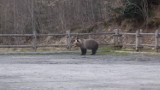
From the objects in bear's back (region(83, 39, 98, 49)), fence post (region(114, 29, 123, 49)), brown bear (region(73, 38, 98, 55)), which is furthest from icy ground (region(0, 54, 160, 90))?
fence post (region(114, 29, 123, 49))

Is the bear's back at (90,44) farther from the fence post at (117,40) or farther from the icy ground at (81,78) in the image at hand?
the icy ground at (81,78)

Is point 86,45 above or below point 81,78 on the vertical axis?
below

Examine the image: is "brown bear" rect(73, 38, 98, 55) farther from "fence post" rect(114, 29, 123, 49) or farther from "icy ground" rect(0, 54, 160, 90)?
"icy ground" rect(0, 54, 160, 90)

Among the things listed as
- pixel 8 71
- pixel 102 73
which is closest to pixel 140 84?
pixel 102 73

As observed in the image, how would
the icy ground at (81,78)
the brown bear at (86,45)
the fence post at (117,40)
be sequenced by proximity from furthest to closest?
the fence post at (117,40) < the brown bear at (86,45) < the icy ground at (81,78)

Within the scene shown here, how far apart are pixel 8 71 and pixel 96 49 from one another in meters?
11.7

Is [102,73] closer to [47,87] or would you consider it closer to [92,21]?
[47,87]

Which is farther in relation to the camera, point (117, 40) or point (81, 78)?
point (117, 40)

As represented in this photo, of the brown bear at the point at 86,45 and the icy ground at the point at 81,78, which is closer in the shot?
the icy ground at the point at 81,78

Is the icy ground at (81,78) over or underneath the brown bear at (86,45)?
→ over

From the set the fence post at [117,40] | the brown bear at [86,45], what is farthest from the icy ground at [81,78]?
the fence post at [117,40]

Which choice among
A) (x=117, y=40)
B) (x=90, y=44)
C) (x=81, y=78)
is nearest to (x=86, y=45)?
(x=90, y=44)

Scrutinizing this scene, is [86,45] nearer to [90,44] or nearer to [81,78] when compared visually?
[90,44]

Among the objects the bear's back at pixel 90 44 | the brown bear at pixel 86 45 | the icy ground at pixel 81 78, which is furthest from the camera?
the bear's back at pixel 90 44
